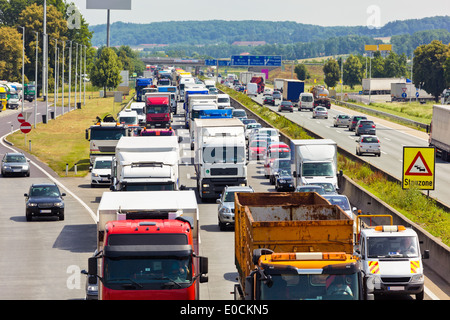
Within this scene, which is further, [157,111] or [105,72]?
[105,72]

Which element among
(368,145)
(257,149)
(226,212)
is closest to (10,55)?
(257,149)

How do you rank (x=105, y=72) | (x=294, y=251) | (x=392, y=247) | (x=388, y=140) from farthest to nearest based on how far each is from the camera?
1. (x=105, y=72)
2. (x=388, y=140)
3. (x=392, y=247)
4. (x=294, y=251)

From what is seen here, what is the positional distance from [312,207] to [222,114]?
41.6 m

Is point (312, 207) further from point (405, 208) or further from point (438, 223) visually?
point (405, 208)

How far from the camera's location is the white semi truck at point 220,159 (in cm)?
4000

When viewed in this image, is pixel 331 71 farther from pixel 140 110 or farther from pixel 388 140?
pixel 388 140

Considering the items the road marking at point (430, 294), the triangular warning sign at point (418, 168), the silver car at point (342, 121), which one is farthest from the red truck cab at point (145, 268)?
the silver car at point (342, 121)

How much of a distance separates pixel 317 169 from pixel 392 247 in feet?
57.7

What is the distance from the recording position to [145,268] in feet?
50.8

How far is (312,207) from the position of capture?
19922 mm

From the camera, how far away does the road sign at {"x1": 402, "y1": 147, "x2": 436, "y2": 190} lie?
91.6 feet

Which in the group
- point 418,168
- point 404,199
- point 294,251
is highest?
point 418,168

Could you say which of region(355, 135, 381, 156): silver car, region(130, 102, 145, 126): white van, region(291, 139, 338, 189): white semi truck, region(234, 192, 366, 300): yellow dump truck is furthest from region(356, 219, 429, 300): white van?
region(130, 102, 145, 126): white van
